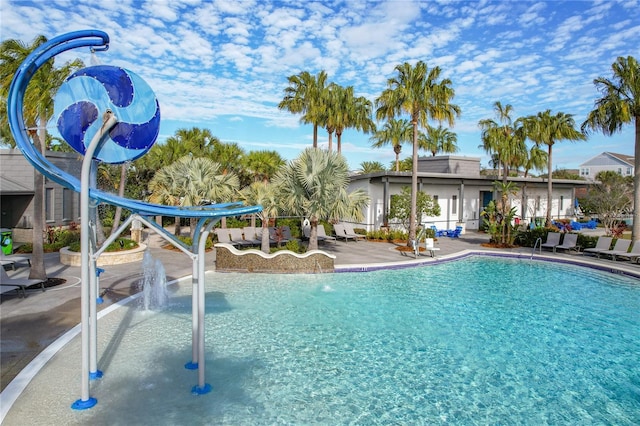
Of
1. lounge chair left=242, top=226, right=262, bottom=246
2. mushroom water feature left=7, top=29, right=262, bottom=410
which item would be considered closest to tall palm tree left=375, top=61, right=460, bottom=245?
lounge chair left=242, top=226, right=262, bottom=246

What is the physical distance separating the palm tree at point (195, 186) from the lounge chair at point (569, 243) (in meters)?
17.0

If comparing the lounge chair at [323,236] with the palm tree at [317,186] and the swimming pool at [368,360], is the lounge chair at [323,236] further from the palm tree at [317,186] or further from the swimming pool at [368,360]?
the swimming pool at [368,360]

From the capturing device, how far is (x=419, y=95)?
21703 mm

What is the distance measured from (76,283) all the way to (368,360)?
389 inches

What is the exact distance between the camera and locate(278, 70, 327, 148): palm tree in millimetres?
28172

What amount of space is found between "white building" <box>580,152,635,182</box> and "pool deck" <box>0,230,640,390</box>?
60957mm

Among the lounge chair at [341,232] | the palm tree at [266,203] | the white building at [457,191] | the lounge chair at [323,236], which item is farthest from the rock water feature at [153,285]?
the white building at [457,191]

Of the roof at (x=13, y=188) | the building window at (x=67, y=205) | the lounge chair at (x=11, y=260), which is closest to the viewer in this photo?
the lounge chair at (x=11, y=260)

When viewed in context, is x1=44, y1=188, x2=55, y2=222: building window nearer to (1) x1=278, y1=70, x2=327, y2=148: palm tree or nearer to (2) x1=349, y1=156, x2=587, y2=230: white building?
(1) x1=278, y1=70, x2=327, y2=148: palm tree

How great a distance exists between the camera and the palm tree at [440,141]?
57.7 meters

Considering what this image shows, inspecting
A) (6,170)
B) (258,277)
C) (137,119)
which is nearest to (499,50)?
(258,277)

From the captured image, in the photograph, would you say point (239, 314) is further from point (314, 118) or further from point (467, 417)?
point (314, 118)

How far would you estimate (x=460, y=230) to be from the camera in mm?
29156

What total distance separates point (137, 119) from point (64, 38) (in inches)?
57.9
